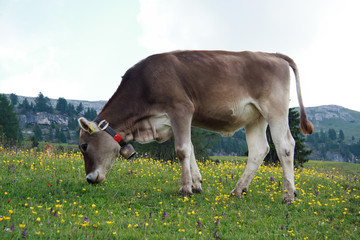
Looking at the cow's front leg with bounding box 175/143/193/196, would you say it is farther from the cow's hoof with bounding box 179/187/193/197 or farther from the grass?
the grass

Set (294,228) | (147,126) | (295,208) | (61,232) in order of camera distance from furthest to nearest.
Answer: (147,126), (295,208), (294,228), (61,232)

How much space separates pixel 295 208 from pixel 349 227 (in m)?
1.22

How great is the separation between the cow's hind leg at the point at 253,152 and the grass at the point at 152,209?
1.07 feet

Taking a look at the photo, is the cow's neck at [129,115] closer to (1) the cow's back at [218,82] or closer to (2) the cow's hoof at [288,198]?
(1) the cow's back at [218,82]

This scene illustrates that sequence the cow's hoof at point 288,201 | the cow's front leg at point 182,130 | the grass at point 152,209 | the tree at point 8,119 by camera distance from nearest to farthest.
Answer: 1. the grass at point 152,209
2. the cow's front leg at point 182,130
3. the cow's hoof at point 288,201
4. the tree at point 8,119

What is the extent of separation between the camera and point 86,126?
7.01m

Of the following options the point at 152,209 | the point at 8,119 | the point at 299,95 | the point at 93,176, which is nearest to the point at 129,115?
the point at 93,176

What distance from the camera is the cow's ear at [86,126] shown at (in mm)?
6945

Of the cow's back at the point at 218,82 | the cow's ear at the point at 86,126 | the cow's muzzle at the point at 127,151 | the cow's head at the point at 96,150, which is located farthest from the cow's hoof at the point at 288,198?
the cow's ear at the point at 86,126

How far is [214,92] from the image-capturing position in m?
7.20

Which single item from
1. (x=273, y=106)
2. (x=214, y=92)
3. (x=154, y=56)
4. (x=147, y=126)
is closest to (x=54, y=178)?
(x=147, y=126)

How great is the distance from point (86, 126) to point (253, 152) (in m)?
4.29

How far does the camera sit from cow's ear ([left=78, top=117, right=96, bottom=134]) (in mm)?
6945

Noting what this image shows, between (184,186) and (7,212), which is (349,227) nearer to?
(184,186)
